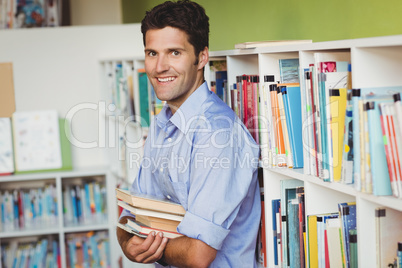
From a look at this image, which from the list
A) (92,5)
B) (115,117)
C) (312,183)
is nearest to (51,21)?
(92,5)

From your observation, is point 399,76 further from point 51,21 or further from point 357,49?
point 51,21

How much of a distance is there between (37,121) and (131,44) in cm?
91

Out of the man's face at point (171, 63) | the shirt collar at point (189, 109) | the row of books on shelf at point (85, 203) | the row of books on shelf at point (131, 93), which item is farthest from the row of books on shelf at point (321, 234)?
the row of books on shelf at point (85, 203)

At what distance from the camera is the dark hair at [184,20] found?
1760 millimetres

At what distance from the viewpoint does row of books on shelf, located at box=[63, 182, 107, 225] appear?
3990mm

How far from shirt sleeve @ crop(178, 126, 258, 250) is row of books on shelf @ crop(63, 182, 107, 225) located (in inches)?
99.4

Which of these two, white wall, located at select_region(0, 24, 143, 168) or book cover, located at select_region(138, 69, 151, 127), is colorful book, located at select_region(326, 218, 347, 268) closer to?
book cover, located at select_region(138, 69, 151, 127)

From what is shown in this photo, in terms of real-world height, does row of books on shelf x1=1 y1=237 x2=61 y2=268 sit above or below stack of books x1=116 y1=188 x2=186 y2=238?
below

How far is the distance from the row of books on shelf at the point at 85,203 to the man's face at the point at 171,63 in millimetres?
2362

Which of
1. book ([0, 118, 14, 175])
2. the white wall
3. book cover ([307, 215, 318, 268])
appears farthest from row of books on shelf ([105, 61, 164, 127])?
book cover ([307, 215, 318, 268])

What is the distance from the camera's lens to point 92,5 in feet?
20.7

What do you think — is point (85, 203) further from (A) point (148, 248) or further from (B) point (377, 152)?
(B) point (377, 152)

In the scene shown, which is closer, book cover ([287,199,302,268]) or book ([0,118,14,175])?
book cover ([287,199,302,268])

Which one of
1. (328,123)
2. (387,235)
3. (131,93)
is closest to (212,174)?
(328,123)
